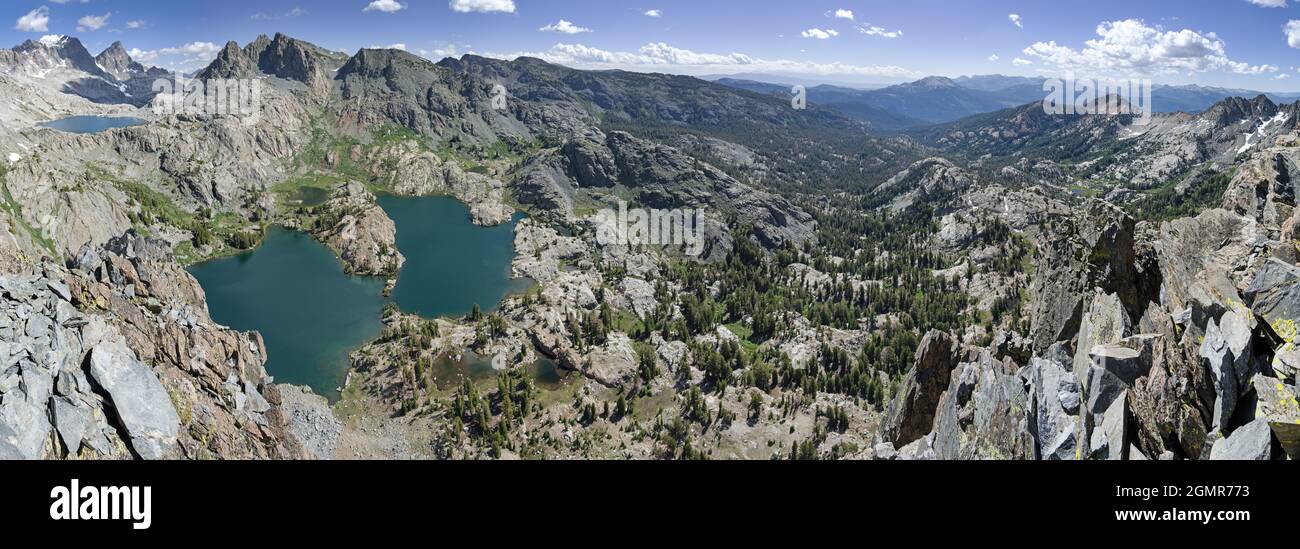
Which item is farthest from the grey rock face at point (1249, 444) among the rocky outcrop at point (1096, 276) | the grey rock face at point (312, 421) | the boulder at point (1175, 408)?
the grey rock face at point (312, 421)

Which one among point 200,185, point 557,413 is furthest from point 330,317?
point 200,185

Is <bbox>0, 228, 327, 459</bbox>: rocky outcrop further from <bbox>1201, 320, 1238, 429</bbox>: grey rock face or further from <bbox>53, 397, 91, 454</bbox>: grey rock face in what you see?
<bbox>1201, 320, 1238, 429</bbox>: grey rock face

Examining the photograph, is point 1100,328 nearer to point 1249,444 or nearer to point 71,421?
point 1249,444

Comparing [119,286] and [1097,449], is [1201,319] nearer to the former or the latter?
[1097,449]

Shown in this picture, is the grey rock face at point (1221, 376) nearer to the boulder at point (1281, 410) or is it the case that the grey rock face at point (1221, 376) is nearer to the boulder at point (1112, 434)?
the boulder at point (1281, 410)
